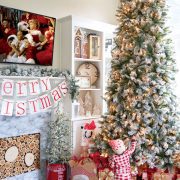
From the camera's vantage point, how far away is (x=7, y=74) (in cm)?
272

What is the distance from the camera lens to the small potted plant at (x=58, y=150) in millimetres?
2977

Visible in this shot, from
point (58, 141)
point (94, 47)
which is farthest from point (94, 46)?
point (58, 141)

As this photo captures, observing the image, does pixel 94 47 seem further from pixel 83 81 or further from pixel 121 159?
pixel 121 159

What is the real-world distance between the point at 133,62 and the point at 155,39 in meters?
0.33

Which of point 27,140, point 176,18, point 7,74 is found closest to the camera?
point 7,74

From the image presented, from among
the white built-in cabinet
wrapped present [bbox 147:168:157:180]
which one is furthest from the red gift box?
wrapped present [bbox 147:168:157:180]

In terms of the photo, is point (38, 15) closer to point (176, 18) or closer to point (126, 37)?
point (126, 37)

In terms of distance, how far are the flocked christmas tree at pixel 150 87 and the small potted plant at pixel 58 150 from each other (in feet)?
2.60

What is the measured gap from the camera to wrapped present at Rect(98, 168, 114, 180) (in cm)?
263

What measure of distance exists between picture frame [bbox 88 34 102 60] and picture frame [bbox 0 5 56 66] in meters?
0.60

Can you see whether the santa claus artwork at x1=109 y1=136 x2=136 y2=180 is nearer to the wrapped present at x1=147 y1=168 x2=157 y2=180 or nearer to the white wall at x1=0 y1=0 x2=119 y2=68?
the wrapped present at x1=147 y1=168 x2=157 y2=180

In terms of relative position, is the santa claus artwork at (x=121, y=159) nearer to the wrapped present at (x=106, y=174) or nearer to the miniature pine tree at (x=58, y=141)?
the wrapped present at (x=106, y=174)

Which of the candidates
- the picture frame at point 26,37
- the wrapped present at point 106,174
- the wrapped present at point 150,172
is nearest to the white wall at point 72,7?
the picture frame at point 26,37

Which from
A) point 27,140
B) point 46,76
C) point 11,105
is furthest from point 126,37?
point 27,140
